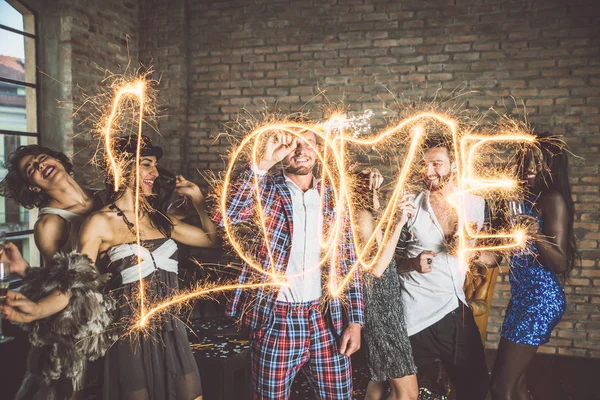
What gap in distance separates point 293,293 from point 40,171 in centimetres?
159

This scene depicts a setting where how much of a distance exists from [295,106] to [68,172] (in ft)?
7.93

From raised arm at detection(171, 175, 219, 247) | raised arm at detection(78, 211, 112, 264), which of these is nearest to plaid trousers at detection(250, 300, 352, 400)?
raised arm at detection(171, 175, 219, 247)

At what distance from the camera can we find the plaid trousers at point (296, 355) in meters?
2.03

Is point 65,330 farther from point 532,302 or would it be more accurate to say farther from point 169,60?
point 169,60

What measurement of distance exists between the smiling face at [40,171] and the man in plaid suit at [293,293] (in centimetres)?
110

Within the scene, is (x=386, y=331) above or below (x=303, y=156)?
below

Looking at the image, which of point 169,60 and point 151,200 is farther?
point 169,60

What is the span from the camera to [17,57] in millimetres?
3779

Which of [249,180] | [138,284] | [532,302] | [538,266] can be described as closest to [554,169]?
[538,266]

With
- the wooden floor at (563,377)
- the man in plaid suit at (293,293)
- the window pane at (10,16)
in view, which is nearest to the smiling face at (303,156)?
the man in plaid suit at (293,293)

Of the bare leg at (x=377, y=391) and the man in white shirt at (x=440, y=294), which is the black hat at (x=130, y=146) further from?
the bare leg at (x=377, y=391)

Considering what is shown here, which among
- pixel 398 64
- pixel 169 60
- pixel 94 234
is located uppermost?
pixel 169 60

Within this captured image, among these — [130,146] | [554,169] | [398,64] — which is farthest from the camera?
[398,64]

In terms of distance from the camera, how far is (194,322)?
3607mm
